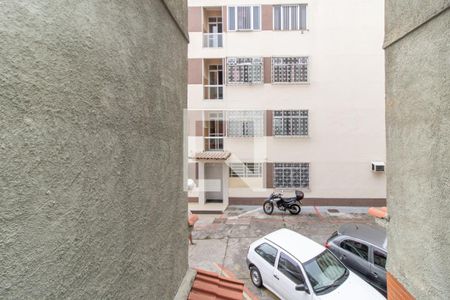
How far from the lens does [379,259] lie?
18.0 feet

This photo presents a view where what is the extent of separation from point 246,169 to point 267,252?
7.00 meters

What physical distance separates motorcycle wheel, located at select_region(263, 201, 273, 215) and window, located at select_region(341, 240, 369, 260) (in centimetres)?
557

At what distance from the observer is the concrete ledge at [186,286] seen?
271 cm

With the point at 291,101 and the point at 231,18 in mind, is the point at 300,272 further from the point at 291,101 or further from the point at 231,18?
the point at 231,18

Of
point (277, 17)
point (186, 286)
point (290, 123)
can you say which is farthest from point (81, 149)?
point (277, 17)

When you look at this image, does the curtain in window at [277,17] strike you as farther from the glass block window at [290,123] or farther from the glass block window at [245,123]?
the glass block window at [245,123]

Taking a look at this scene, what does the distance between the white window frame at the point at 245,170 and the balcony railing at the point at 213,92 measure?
375cm

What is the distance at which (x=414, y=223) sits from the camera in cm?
261

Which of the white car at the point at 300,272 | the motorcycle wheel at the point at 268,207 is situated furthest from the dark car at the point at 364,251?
the motorcycle wheel at the point at 268,207

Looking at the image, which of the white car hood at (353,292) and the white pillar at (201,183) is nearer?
the white car hood at (353,292)

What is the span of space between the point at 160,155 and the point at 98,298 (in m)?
1.18

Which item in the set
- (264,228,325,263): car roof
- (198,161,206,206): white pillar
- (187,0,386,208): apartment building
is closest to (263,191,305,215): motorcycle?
(187,0,386,208): apartment building

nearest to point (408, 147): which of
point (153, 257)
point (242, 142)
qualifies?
point (153, 257)

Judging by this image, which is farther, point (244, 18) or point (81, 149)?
point (244, 18)
